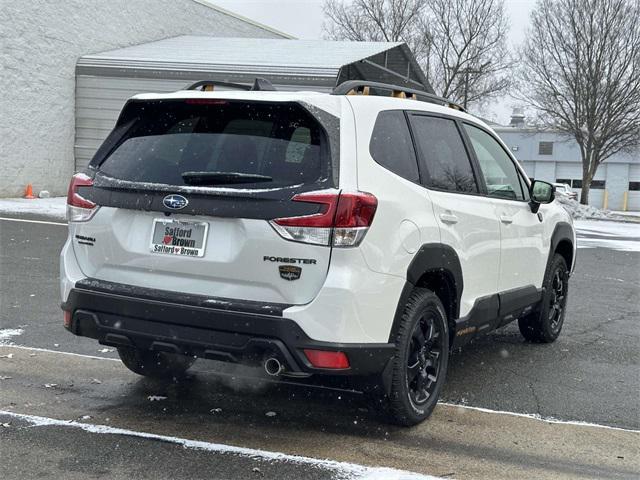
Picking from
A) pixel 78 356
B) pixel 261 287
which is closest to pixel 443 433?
pixel 261 287

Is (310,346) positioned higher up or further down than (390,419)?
higher up

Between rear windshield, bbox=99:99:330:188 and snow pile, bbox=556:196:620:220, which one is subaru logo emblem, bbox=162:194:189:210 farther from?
snow pile, bbox=556:196:620:220

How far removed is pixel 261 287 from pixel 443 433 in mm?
1418

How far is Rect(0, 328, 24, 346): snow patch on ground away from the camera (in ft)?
19.4

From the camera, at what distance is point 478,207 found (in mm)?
4988

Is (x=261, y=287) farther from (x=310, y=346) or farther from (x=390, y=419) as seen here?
(x=390, y=419)

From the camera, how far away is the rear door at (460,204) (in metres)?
4.52

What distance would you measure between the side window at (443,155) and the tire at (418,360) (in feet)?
2.49

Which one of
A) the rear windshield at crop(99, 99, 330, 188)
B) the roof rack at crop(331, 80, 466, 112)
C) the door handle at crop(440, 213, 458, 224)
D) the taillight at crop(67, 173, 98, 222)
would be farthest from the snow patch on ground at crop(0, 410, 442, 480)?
the roof rack at crop(331, 80, 466, 112)

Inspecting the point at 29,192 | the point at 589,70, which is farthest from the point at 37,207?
the point at 589,70

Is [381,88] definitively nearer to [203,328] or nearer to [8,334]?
[203,328]

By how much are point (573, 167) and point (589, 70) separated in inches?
551

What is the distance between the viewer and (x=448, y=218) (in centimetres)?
450

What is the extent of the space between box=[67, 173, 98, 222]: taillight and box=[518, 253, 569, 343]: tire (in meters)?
3.85
